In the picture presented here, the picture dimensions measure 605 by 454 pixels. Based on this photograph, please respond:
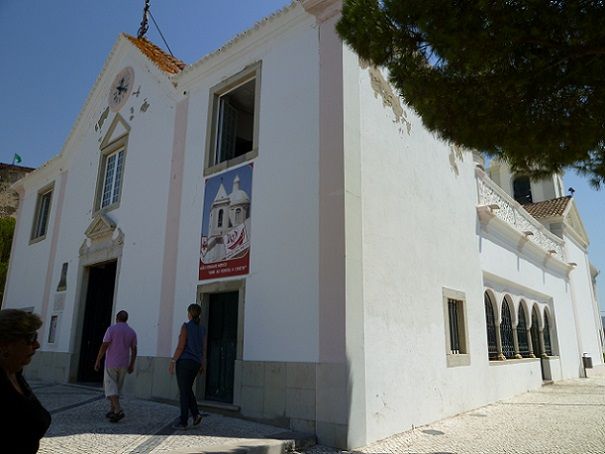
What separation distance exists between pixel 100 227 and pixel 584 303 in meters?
20.3

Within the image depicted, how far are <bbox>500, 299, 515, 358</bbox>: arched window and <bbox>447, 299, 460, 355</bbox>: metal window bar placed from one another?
3.14 meters

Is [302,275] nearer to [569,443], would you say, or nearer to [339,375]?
[339,375]

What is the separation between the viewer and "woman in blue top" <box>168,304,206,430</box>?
6.27 meters

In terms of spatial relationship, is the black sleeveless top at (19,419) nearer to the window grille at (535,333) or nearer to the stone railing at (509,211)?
the stone railing at (509,211)

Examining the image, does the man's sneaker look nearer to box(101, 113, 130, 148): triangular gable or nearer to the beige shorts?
the beige shorts

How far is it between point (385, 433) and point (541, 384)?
377 inches

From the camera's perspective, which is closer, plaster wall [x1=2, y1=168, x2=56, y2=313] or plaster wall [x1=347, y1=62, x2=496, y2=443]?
plaster wall [x1=347, y1=62, x2=496, y2=443]

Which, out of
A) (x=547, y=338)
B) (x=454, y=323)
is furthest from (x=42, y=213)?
(x=547, y=338)

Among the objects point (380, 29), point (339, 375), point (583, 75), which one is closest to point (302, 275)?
point (339, 375)

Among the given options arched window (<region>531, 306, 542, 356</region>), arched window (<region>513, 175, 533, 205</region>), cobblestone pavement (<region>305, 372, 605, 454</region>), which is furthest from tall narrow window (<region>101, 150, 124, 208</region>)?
arched window (<region>513, 175, 533, 205</region>)

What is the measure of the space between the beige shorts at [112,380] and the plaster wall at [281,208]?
70.9 inches

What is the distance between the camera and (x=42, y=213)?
15.4m

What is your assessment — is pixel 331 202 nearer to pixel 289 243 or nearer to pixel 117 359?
pixel 289 243

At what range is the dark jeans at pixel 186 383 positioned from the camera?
6258 mm
